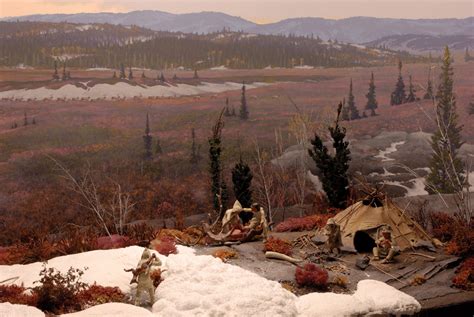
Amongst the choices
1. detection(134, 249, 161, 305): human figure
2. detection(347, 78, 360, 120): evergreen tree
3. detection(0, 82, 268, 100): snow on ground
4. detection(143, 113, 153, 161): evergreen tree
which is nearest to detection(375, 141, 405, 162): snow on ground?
detection(347, 78, 360, 120): evergreen tree

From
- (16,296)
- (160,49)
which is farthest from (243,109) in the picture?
(16,296)

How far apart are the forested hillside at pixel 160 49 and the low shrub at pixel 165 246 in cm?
2590

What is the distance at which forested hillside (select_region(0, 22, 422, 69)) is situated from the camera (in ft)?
126

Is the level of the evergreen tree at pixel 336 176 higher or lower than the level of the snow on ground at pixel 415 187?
higher

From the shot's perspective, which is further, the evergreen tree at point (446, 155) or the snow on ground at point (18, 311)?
the evergreen tree at point (446, 155)

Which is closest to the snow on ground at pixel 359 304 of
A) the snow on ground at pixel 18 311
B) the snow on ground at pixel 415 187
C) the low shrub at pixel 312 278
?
the low shrub at pixel 312 278

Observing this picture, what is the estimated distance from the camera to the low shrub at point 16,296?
12.4 meters

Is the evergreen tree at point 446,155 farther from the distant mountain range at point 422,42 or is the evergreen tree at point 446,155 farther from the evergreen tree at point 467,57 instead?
the distant mountain range at point 422,42

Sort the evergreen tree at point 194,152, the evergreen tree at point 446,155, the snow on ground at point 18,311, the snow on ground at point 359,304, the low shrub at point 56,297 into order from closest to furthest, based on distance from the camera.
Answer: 1. the snow on ground at point 18,311
2. the low shrub at point 56,297
3. the snow on ground at point 359,304
4. the evergreen tree at point 446,155
5. the evergreen tree at point 194,152

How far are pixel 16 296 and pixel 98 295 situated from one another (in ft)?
6.66

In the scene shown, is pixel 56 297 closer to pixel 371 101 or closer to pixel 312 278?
pixel 312 278

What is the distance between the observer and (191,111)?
37500mm

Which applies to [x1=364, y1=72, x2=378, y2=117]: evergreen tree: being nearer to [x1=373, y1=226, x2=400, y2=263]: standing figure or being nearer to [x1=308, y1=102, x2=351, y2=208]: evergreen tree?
[x1=308, y1=102, x2=351, y2=208]: evergreen tree

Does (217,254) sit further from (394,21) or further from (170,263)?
(394,21)
